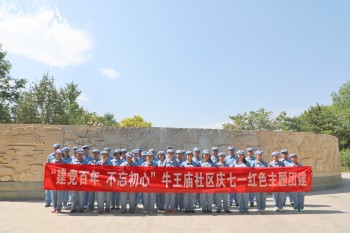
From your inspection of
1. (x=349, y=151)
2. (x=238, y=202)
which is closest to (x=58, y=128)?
(x=238, y=202)

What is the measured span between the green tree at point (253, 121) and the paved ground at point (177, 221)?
37.9 meters

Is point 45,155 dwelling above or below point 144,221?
above

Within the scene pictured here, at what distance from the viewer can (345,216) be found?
677 centimetres

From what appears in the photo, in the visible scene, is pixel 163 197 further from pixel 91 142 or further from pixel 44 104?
pixel 44 104

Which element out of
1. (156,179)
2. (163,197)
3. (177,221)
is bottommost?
(177,221)

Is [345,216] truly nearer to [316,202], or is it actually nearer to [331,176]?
[316,202]

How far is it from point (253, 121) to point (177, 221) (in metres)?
40.9

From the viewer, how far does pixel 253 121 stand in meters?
45.4

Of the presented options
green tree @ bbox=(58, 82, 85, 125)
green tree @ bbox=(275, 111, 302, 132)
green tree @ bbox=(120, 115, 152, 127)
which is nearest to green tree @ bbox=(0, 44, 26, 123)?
green tree @ bbox=(58, 82, 85, 125)

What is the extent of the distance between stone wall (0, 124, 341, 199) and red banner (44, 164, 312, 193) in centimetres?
254

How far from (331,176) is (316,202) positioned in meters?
4.20

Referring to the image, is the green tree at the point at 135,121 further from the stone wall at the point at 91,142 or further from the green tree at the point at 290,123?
the stone wall at the point at 91,142

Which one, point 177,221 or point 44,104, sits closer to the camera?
point 177,221

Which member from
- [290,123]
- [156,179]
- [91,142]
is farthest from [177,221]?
[290,123]
